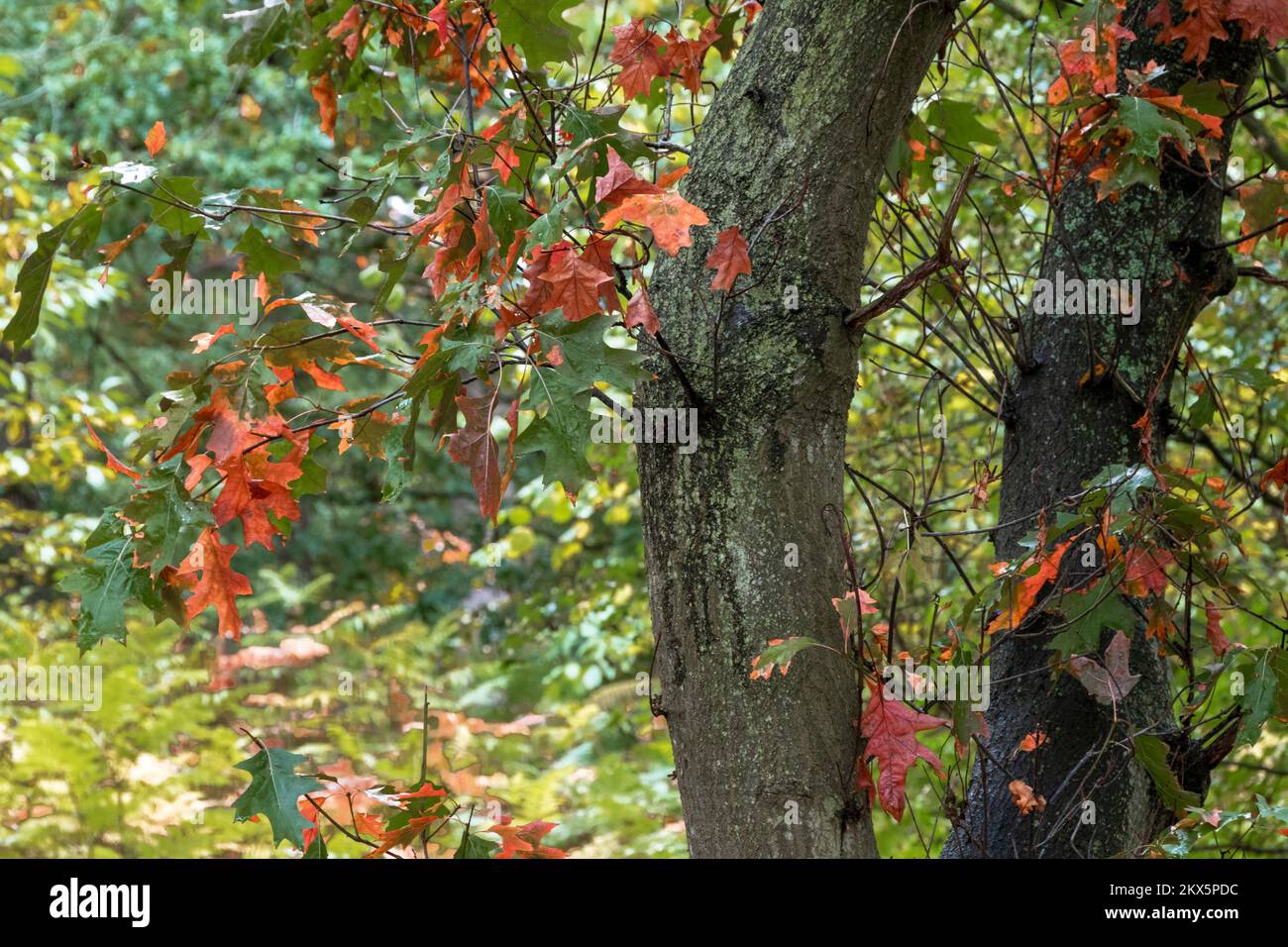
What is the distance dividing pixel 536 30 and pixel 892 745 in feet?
Answer: 4.23

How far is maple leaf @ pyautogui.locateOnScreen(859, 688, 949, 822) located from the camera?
61.1 inches

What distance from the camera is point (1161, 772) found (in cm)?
191

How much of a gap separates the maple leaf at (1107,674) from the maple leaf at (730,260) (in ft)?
3.19

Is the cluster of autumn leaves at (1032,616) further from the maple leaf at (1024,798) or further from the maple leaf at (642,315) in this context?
the maple leaf at (642,315)

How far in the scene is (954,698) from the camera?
1.85 metres

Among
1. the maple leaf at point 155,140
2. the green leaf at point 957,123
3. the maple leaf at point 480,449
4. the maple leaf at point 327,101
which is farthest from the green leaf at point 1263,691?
the maple leaf at point 327,101

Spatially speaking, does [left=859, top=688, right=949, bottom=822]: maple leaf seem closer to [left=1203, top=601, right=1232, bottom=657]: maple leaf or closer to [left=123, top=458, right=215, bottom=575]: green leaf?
[left=1203, top=601, right=1232, bottom=657]: maple leaf

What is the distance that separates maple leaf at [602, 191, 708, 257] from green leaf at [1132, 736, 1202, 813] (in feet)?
3.77

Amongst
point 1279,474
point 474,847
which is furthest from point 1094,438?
point 474,847

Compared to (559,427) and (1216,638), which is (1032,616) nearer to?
(1216,638)

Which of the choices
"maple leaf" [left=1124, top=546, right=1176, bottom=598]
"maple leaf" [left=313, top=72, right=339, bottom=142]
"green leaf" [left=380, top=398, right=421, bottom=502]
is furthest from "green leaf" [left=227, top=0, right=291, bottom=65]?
"maple leaf" [left=1124, top=546, right=1176, bottom=598]

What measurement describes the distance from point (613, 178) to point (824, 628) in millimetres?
674

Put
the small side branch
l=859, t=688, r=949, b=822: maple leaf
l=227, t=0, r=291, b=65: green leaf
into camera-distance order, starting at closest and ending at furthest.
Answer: the small side branch < l=859, t=688, r=949, b=822: maple leaf < l=227, t=0, r=291, b=65: green leaf

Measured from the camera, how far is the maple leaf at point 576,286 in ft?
5.02
